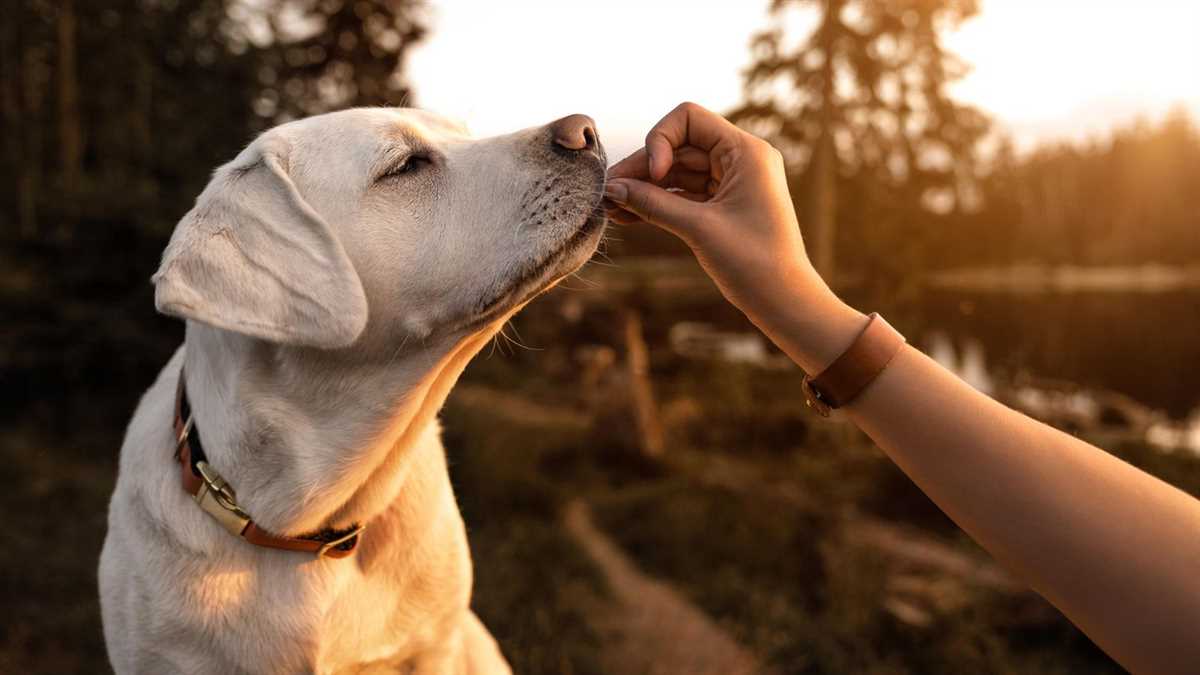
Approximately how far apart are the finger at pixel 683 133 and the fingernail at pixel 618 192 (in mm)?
84

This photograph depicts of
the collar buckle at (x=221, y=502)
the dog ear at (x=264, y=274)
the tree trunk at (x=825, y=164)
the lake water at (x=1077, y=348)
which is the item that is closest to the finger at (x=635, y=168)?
the dog ear at (x=264, y=274)

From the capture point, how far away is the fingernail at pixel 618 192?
2.03m

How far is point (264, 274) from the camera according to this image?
6.51 ft

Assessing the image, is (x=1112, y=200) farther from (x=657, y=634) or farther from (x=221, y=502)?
(x=221, y=502)

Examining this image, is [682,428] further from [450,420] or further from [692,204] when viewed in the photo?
[692,204]

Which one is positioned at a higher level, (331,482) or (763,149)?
(763,149)

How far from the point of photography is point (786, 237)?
1728 mm

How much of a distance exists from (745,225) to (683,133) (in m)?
0.40

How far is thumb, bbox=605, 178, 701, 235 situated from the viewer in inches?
72.9

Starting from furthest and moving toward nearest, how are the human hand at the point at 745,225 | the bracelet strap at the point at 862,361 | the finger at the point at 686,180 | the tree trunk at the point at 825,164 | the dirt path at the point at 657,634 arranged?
the tree trunk at the point at 825,164 < the dirt path at the point at 657,634 < the finger at the point at 686,180 < the human hand at the point at 745,225 < the bracelet strap at the point at 862,361

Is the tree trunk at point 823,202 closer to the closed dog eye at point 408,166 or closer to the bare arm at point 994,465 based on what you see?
the closed dog eye at point 408,166

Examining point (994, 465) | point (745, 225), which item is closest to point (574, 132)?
point (745, 225)

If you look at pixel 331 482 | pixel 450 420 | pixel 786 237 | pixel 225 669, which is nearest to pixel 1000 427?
pixel 786 237

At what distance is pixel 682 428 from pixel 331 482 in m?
7.86
